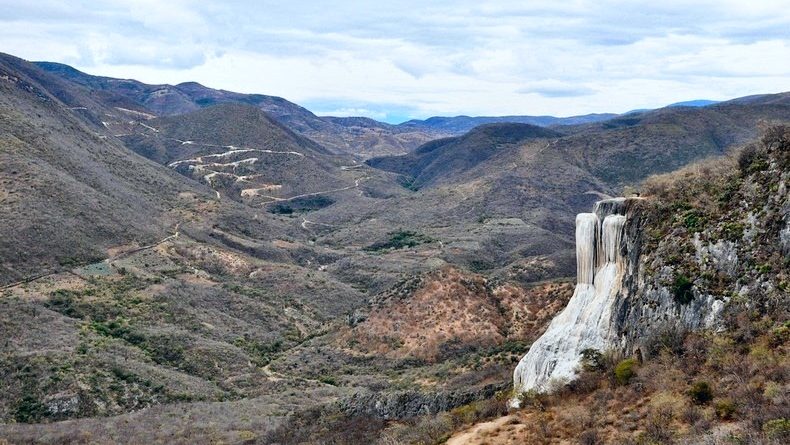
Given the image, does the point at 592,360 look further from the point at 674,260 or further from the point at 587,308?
the point at 674,260

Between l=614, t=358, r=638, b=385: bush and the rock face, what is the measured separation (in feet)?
1.85

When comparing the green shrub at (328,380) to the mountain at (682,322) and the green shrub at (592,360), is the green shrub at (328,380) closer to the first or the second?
the mountain at (682,322)

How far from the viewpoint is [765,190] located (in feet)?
51.3

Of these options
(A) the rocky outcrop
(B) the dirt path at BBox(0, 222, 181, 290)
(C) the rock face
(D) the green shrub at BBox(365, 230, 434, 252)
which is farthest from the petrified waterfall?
(D) the green shrub at BBox(365, 230, 434, 252)

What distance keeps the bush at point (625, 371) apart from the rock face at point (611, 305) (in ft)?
1.85

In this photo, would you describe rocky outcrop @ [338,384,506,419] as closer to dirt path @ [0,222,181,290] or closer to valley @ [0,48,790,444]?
valley @ [0,48,790,444]

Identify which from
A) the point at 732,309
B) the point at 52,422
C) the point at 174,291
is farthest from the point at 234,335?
the point at 732,309

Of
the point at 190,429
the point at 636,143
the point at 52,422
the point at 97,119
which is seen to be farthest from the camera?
the point at 97,119

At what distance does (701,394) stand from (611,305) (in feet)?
17.1

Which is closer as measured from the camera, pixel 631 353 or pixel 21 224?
pixel 631 353

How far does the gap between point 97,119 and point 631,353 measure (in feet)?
560

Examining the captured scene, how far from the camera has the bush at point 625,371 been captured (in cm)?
1528

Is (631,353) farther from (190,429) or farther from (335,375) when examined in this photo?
(335,375)

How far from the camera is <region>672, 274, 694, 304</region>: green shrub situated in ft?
51.1
